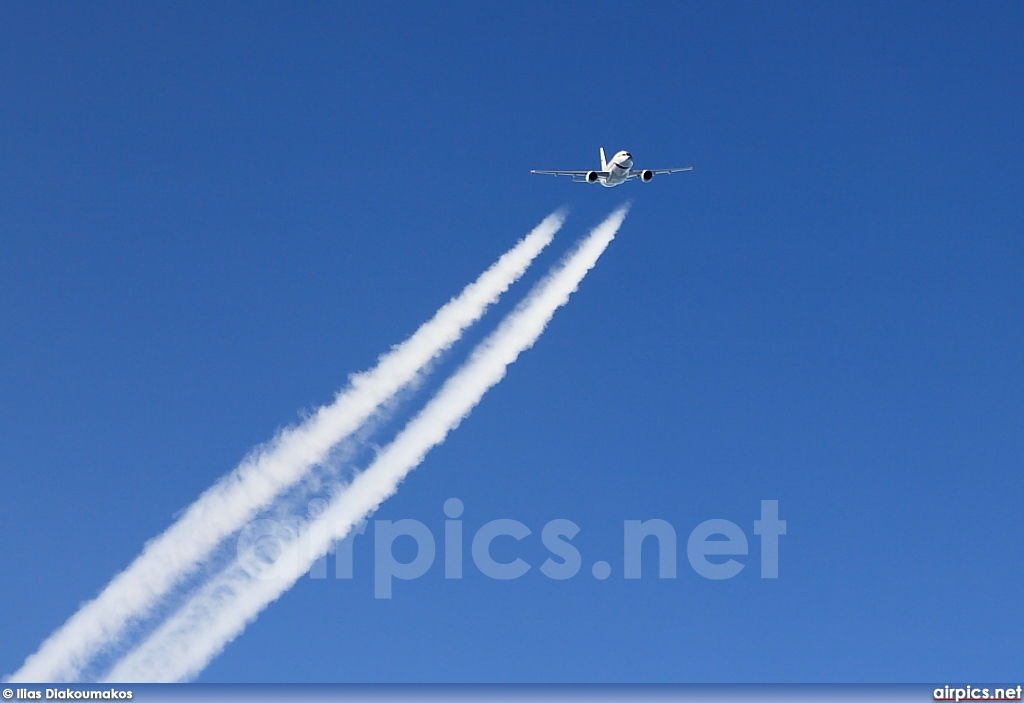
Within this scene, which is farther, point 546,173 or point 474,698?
point 546,173

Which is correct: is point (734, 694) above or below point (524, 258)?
below

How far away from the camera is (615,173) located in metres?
103

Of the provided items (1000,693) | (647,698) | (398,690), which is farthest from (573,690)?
(1000,693)

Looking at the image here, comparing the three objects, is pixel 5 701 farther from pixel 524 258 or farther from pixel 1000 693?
pixel 1000 693

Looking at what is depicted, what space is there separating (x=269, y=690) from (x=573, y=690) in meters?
18.5

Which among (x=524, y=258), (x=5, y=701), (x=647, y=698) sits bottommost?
(x=5, y=701)

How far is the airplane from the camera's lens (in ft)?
334

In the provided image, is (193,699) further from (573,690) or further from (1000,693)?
(1000,693)

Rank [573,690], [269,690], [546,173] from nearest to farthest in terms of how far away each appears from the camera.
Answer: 1. [269,690]
2. [573,690]
3. [546,173]

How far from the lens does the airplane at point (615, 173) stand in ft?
334

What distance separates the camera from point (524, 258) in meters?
107

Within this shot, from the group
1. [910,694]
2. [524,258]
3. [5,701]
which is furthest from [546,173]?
[5,701]

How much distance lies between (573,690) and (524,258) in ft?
101

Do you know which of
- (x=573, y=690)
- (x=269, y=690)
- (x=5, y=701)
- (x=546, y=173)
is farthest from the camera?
(x=546, y=173)
